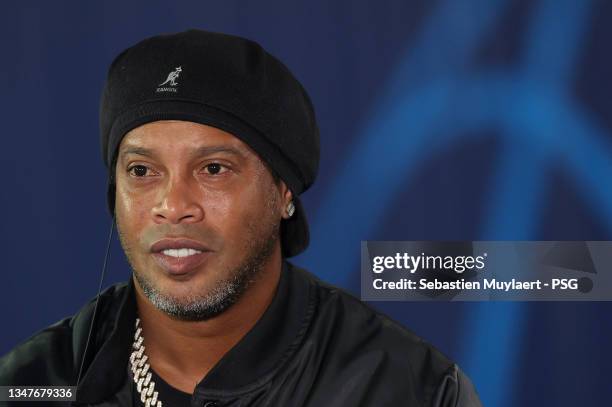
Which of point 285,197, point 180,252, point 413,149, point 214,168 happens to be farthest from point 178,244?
point 413,149

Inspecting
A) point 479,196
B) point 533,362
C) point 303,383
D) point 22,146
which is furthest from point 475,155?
point 22,146

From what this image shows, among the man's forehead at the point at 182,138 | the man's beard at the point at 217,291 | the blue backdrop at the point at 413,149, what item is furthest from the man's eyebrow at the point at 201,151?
the blue backdrop at the point at 413,149

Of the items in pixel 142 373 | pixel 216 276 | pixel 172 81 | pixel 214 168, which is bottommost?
pixel 142 373

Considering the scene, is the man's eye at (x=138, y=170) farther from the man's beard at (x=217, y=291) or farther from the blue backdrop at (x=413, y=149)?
the blue backdrop at (x=413, y=149)

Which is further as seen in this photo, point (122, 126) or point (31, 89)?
point (31, 89)

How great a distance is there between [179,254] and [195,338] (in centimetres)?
16

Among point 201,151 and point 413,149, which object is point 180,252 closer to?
point 201,151

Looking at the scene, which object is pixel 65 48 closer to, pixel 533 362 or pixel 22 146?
pixel 22 146

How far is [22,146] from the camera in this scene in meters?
1.89

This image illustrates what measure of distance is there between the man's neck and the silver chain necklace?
0.04ft

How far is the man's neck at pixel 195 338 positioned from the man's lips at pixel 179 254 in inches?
4.2

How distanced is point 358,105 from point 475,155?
25 cm

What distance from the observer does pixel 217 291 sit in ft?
4.50

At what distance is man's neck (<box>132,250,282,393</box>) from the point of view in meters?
1.42
